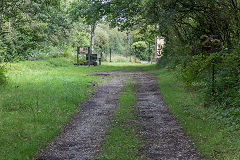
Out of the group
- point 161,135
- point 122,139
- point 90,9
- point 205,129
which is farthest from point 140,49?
point 122,139

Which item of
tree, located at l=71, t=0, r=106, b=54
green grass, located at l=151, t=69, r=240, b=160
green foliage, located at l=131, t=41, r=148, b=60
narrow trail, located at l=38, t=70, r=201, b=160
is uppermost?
tree, located at l=71, t=0, r=106, b=54

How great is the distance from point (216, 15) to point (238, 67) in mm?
4305

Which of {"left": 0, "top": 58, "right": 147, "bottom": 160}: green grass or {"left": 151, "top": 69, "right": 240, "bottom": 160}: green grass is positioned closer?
{"left": 151, "top": 69, "right": 240, "bottom": 160}: green grass

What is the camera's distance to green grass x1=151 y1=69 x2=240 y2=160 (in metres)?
5.49

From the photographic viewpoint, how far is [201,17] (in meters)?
12.8

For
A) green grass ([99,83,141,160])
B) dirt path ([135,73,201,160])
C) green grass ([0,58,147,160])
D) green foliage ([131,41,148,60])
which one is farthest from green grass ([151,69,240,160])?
green foliage ([131,41,148,60])

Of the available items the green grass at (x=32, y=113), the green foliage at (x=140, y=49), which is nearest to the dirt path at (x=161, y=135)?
the green grass at (x=32, y=113)

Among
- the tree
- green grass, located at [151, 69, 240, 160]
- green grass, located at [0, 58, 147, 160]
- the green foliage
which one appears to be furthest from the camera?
the green foliage

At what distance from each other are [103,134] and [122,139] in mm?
653

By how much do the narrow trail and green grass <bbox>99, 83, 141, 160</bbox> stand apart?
168 mm

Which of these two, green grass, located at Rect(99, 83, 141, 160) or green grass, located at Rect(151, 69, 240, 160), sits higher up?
green grass, located at Rect(151, 69, 240, 160)

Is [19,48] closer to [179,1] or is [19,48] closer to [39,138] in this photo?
[179,1]

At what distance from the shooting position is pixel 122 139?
6.47m

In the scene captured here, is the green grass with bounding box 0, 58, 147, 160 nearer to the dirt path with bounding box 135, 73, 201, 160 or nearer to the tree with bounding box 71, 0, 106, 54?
the dirt path with bounding box 135, 73, 201, 160
